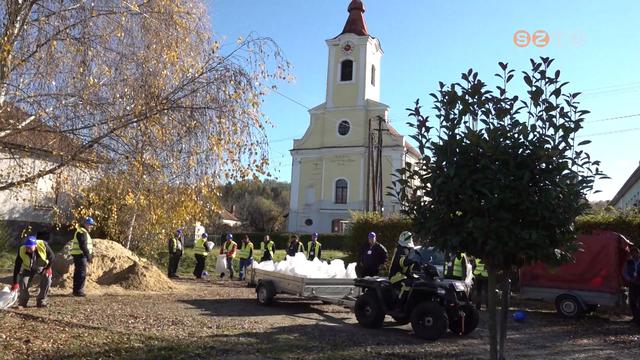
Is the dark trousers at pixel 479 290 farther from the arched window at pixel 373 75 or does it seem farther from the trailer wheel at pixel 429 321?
the arched window at pixel 373 75

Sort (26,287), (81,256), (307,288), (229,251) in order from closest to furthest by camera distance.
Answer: (26,287), (307,288), (81,256), (229,251)

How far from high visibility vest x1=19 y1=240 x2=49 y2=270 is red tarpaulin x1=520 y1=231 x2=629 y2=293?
11519 millimetres

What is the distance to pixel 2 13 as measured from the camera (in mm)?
7543

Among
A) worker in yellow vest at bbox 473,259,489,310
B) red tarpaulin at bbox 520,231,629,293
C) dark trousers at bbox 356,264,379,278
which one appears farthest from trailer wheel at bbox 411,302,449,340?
red tarpaulin at bbox 520,231,629,293

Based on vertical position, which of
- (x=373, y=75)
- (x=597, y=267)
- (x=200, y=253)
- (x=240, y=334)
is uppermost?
(x=373, y=75)

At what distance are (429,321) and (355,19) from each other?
49.2 m

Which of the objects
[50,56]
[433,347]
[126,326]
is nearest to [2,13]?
[50,56]

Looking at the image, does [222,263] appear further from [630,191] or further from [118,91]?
[630,191]

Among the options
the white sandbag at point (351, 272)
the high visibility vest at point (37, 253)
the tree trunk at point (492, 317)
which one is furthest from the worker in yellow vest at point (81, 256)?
the tree trunk at point (492, 317)

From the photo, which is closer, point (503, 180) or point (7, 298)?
point (503, 180)

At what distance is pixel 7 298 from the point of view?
10.2 meters

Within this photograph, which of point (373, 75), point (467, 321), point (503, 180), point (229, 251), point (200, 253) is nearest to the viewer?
point (503, 180)

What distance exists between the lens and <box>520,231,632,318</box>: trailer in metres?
13.5

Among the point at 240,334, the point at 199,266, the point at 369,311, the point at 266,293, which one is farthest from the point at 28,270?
the point at 199,266
